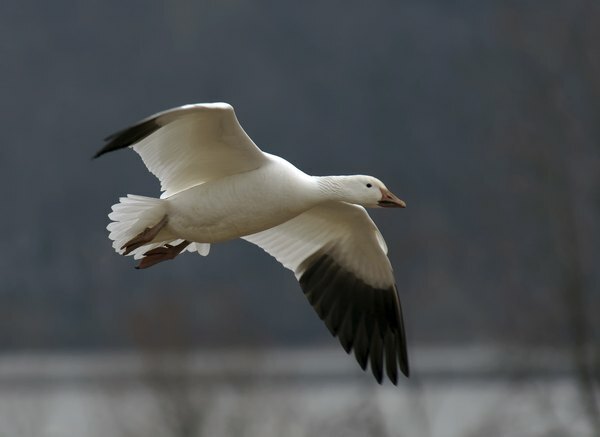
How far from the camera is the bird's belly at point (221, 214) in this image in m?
7.74

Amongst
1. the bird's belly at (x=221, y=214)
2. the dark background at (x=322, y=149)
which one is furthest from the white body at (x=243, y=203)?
the dark background at (x=322, y=149)

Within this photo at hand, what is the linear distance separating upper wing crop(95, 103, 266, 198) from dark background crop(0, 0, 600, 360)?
957 cm

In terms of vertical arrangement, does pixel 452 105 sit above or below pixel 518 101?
below

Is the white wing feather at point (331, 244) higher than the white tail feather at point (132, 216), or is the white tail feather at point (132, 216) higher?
the white tail feather at point (132, 216)

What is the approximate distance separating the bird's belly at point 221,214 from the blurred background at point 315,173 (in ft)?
25.7

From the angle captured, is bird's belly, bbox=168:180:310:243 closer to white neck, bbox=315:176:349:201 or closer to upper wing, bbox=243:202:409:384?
white neck, bbox=315:176:349:201

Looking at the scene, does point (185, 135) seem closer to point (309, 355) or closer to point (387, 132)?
point (309, 355)

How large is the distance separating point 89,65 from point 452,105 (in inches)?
523

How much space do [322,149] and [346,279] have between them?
4106 centimetres

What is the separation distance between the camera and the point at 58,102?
52938mm

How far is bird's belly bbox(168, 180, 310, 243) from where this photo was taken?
7738 millimetres

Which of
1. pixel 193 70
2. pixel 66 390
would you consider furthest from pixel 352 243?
pixel 193 70

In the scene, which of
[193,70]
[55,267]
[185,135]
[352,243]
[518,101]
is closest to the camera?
[185,135]

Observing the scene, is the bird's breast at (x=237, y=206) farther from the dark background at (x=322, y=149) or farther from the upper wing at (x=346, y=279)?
the dark background at (x=322, y=149)
